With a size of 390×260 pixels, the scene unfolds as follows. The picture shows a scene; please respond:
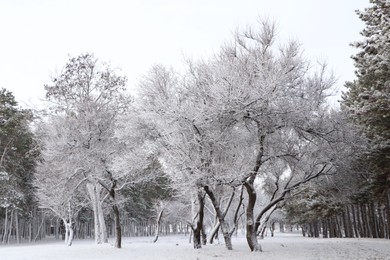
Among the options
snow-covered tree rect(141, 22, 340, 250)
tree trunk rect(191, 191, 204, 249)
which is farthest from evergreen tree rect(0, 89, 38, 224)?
snow-covered tree rect(141, 22, 340, 250)

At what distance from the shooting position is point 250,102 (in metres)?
17.7

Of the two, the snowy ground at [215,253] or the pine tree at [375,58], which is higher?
the pine tree at [375,58]

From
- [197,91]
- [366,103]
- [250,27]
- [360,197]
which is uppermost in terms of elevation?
[250,27]

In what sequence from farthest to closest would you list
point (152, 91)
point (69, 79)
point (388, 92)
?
point (69, 79) → point (152, 91) → point (388, 92)

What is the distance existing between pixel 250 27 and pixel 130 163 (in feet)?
33.1

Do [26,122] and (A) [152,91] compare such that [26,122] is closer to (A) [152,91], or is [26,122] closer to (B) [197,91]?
(A) [152,91]

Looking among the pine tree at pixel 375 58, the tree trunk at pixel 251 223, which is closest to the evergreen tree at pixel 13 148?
the tree trunk at pixel 251 223

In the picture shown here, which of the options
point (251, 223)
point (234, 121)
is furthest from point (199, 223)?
point (234, 121)

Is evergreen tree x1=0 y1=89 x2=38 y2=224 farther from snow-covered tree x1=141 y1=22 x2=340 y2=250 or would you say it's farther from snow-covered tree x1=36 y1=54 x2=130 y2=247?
snow-covered tree x1=141 y1=22 x2=340 y2=250

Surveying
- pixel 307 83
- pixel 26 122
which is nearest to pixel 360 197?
pixel 307 83

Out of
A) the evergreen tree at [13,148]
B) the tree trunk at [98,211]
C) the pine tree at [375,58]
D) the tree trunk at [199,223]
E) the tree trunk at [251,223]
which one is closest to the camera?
the pine tree at [375,58]

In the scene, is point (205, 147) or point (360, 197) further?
point (360, 197)

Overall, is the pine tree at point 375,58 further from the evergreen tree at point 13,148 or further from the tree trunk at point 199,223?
the evergreen tree at point 13,148

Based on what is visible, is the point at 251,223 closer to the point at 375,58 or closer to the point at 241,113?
the point at 241,113
